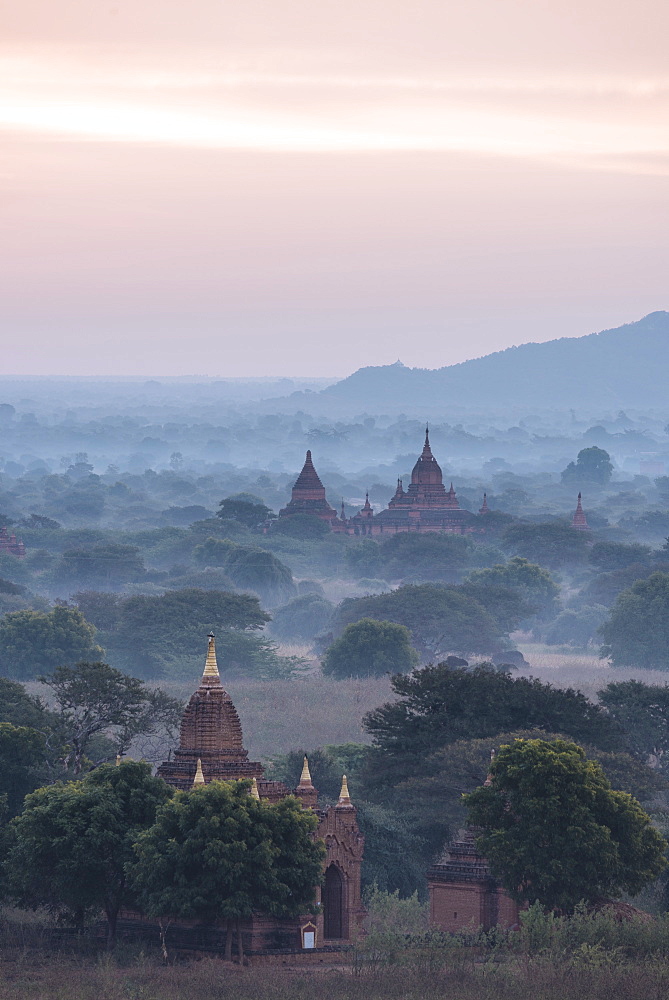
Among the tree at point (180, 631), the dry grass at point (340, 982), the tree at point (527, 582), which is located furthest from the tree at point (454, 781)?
the tree at point (527, 582)

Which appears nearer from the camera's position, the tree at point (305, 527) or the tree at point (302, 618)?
the tree at point (302, 618)

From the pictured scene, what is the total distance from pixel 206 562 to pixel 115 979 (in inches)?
4391

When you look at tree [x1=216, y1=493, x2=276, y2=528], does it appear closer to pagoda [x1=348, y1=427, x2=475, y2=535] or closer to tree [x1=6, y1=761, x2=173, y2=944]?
pagoda [x1=348, y1=427, x2=475, y2=535]

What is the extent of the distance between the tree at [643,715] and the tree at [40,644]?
32.6 m

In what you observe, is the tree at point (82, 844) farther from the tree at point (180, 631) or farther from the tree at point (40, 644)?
the tree at point (180, 631)

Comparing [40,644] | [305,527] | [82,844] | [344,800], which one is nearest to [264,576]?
[305,527]

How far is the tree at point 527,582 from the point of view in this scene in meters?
124

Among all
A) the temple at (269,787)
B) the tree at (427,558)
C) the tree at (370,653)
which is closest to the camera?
the temple at (269,787)

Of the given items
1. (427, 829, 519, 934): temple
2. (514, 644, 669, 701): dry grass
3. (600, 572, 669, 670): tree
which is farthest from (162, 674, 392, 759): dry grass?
(427, 829, 519, 934): temple

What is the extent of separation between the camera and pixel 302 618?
122 metres

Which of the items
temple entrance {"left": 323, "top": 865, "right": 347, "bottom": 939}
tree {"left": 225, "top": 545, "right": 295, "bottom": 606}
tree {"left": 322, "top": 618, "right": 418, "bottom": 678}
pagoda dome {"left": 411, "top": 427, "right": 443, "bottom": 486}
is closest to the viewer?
temple entrance {"left": 323, "top": 865, "right": 347, "bottom": 939}

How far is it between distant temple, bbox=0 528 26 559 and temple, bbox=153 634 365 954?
343 feet

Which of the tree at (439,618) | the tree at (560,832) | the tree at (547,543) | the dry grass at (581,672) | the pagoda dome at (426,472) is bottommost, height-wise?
the tree at (560,832)

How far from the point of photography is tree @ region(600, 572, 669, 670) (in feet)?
327
